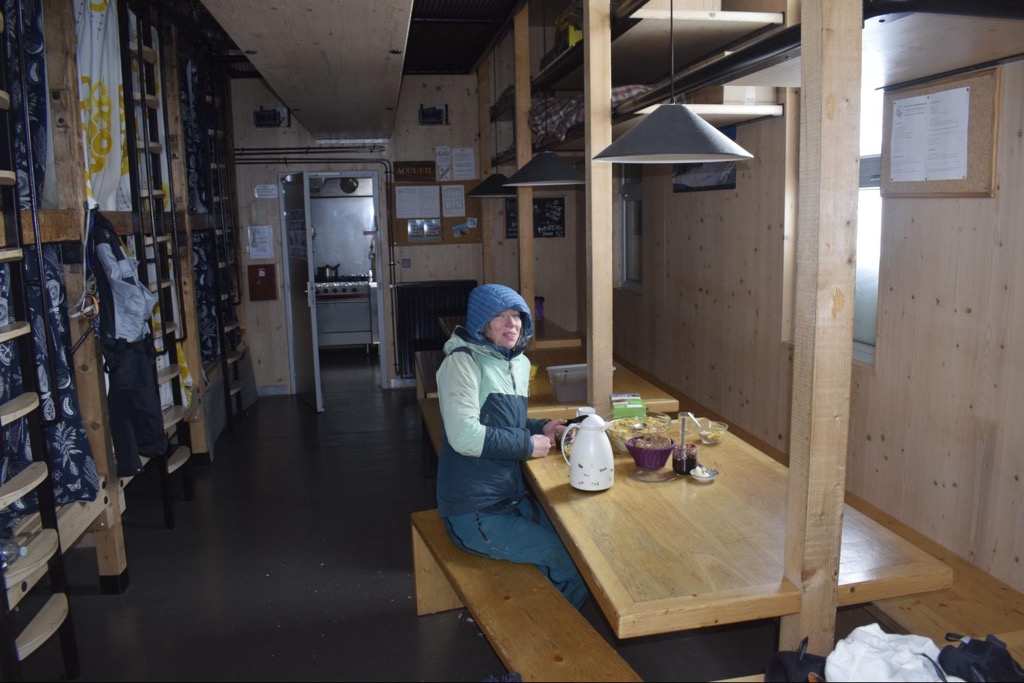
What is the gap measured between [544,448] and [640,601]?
104 centimetres

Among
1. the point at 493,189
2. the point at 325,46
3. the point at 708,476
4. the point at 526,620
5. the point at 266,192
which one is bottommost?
the point at 526,620

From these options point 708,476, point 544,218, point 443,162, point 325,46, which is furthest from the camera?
point 544,218

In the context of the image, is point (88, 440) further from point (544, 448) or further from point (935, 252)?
point (935, 252)

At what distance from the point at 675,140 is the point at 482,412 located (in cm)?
120

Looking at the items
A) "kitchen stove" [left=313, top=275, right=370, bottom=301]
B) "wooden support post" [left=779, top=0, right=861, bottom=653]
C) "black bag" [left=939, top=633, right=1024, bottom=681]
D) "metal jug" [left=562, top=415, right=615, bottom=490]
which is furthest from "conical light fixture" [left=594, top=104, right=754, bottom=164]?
"kitchen stove" [left=313, top=275, right=370, bottom=301]

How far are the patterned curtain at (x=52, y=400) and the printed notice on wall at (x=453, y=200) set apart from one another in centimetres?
468

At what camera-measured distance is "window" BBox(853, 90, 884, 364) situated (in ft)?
12.5

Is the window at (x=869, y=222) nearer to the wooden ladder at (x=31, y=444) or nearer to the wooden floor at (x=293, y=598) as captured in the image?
the wooden floor at (x=293, y=598)

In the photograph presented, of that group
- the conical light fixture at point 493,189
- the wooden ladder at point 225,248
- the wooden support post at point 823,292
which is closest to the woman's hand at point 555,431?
the wooden support post at point 823,292

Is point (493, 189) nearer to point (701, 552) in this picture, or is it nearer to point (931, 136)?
point (931, 136)

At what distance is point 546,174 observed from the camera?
3986 millimetres

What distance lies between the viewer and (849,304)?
5.93 ft

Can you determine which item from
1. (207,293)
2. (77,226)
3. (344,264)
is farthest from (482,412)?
(344,264)

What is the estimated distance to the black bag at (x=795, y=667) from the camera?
1.72 metres
